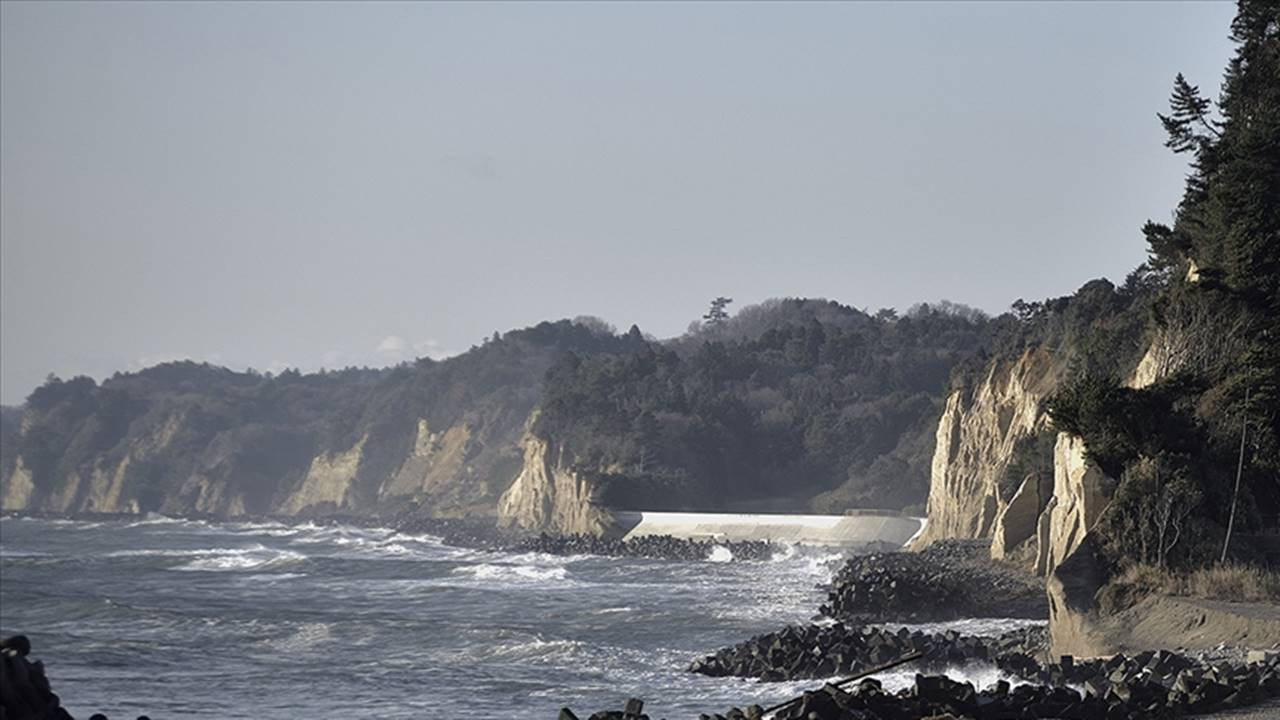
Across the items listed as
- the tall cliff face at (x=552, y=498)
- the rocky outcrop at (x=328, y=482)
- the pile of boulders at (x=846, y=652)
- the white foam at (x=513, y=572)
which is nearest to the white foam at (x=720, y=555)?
the white foam at (x=513, y=572)

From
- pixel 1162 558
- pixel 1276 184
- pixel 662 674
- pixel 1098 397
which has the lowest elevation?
pixel 662 674

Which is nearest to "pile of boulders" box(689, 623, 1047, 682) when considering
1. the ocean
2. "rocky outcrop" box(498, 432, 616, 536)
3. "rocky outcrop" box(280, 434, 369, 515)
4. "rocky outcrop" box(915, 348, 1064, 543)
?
the ocean

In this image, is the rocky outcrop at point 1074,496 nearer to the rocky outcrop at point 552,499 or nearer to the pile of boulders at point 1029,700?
the pile of boulders at point 1029,700

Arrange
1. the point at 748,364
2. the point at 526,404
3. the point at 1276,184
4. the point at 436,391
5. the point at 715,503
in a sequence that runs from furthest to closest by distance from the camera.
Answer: the point at 436,391 → the point at 526,404 → the point at 748,364 → the point at 715,503 → the point at 1276,184

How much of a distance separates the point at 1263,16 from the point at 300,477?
153m

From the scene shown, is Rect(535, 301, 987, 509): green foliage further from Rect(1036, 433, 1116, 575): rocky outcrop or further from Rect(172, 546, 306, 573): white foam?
Rect(1036, 433, 1116, 575): rocky outcrop

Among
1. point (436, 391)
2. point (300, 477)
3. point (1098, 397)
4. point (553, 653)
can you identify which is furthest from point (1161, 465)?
point (300, 477)

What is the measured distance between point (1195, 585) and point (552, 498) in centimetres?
8159

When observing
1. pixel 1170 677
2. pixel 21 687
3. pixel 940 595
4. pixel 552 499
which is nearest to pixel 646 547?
pixel 552 499

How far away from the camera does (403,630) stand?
42.8 metres

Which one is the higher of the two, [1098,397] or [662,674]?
[1098,397]

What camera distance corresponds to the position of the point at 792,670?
30.1 meters

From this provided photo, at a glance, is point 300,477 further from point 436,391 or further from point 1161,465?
point 1161,465

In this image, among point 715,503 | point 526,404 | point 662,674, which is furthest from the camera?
point 526,404
